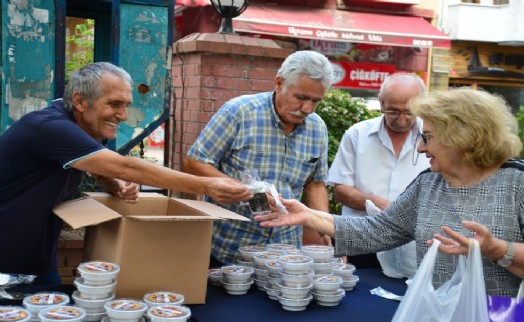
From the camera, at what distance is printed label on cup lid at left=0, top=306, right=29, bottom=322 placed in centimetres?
208

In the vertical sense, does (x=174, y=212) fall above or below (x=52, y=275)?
above

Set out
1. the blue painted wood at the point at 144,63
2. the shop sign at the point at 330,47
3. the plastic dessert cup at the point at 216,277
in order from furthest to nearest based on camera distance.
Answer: the shop sign at the point at 330,47
the blue painted wood at the point at 144,63
the plastic dessert cup at the point at 216,277

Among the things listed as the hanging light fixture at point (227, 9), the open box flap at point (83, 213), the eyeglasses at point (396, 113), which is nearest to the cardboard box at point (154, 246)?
the open box flap at point (83, 213)

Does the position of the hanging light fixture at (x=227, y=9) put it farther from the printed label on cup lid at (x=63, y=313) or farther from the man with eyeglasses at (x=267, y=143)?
the printed label on cup lid at (x=63, y=313)

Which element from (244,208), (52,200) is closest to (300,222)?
(244,208)

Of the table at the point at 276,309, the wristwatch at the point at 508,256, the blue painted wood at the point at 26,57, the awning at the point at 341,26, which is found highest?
the awning at the point at 341,26

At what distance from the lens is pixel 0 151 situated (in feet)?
9.05

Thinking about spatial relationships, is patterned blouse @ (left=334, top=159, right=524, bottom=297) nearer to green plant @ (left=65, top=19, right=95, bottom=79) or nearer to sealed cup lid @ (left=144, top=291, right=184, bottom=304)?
sealed cup lid @ (left=144, top=291, right=184, bottom=304)

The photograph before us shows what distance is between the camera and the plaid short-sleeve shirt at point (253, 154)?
340 cm

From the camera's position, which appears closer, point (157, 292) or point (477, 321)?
point (477, 321)

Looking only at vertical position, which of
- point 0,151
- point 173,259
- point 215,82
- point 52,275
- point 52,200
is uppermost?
point 215,82

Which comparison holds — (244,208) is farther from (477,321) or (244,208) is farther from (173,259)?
(477,321)

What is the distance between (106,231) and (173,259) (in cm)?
31

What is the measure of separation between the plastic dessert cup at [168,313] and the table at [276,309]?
0.19 metres
